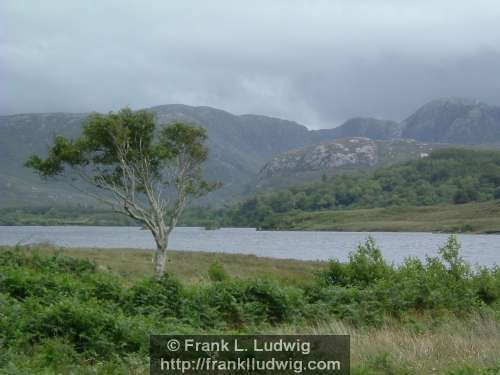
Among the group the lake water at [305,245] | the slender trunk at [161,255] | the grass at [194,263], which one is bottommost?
the lake water at [305,245]

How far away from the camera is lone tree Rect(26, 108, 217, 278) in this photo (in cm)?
4209

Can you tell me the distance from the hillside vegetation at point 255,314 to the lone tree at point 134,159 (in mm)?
15523

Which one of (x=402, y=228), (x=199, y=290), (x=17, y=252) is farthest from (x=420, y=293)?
(x=402, y=228)

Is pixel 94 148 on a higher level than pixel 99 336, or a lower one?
higher

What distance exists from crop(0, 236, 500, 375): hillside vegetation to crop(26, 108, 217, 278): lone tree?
15.5 meters

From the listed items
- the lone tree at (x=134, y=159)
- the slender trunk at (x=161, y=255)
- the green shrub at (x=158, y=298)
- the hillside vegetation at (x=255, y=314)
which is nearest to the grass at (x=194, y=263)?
the slender trunk at (x=161, y=255)

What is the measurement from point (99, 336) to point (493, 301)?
15625mm

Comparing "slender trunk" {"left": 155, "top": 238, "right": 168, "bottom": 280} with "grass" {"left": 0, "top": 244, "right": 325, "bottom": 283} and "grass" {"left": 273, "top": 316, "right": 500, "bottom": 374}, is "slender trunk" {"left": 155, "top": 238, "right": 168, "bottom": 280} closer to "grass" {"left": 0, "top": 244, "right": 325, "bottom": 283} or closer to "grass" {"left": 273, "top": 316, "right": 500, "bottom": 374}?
"grass" {"left": 0, "top": 244, "right": 325, "bottom": 283}

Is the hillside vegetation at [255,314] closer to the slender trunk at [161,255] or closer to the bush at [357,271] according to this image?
the bush at [357,271]

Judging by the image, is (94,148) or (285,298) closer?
(285,298)

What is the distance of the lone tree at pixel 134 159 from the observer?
42094 millimetres

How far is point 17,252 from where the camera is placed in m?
26.5

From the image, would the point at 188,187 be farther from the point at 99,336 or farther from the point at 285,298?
the point at 99,336

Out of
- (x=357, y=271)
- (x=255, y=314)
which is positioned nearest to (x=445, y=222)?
(x=357, y=271)
